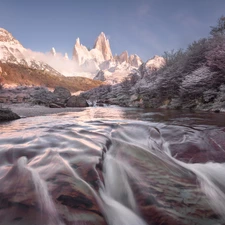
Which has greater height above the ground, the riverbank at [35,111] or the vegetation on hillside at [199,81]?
the vegetation on hillside at [199,81]

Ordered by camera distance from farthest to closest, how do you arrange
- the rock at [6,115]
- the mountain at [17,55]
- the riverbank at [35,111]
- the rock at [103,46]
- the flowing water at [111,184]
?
the rock at [103,46]
the mountain at [17,55]
the riverbank at [35,111]
the rock at [6,115]
the flowing water at [111,184]

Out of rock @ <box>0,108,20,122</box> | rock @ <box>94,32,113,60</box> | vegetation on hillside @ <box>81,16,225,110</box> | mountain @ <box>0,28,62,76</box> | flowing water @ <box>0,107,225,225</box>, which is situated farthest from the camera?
rock @ <box>94,32,113,60</box>

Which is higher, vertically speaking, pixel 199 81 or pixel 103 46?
pixel 103 46

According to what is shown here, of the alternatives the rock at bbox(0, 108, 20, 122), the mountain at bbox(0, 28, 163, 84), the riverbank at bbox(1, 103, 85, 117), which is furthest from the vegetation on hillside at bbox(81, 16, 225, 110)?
the mountain at bbox(0, 28, 163, 84)

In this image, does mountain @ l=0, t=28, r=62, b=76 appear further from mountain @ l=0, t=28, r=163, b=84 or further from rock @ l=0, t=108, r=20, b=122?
rock @ l=0, t=108, r=20, b=122

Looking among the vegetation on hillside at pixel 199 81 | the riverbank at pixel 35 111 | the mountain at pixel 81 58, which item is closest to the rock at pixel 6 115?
the riverbank at pixel 35 111

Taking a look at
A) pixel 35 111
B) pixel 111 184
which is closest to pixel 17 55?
pixel 35 111

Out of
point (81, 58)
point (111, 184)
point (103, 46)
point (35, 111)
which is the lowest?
point (111, 184)

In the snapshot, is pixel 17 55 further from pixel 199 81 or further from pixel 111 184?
pixel 111 184

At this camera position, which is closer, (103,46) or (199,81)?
(199,81)

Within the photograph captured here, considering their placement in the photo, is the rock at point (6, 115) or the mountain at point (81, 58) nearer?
the rock at point (6, 115)

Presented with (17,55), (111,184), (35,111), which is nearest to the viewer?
(111,184)

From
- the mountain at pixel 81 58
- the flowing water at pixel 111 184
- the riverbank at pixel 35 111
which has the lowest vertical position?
the flowing water at pixel 111 184

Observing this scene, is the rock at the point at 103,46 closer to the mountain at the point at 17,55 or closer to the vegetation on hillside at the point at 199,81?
the mountain at the point at 17,55
